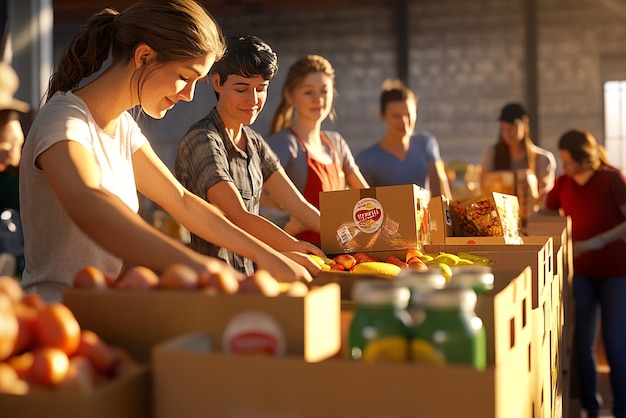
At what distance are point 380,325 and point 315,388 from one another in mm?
111

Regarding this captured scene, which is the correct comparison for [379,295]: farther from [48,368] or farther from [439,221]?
[439,221]

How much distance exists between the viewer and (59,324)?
40.5 inches

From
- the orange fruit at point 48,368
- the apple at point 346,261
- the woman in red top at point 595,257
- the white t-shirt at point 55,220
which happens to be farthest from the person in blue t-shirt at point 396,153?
the orange fruit at point 48,368

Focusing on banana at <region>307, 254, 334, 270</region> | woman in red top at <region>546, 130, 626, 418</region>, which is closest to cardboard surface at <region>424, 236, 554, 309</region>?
banana at <region>307, 254, 334, 270</region>

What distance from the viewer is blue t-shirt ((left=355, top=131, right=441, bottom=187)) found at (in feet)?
13.8

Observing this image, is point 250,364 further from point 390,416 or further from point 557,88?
point 557,88

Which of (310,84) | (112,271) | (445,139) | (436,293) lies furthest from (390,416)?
(445,139)

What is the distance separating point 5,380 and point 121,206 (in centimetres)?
49

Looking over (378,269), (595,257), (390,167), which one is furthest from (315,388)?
(595,257)

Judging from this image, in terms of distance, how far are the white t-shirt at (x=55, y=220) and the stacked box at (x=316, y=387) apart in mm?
729

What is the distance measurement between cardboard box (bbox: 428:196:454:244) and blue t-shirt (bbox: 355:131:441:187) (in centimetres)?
157

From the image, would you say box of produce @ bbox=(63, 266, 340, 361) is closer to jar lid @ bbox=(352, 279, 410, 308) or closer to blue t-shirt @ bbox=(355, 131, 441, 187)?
jar lid @ bbox=(352, 279, 410, 308)

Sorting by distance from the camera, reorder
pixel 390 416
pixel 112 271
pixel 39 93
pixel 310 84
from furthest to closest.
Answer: pixel 39 93, pixel 310 84, pixel 112 271, pixel 390 416

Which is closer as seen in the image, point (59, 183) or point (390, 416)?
point (390, 416)
